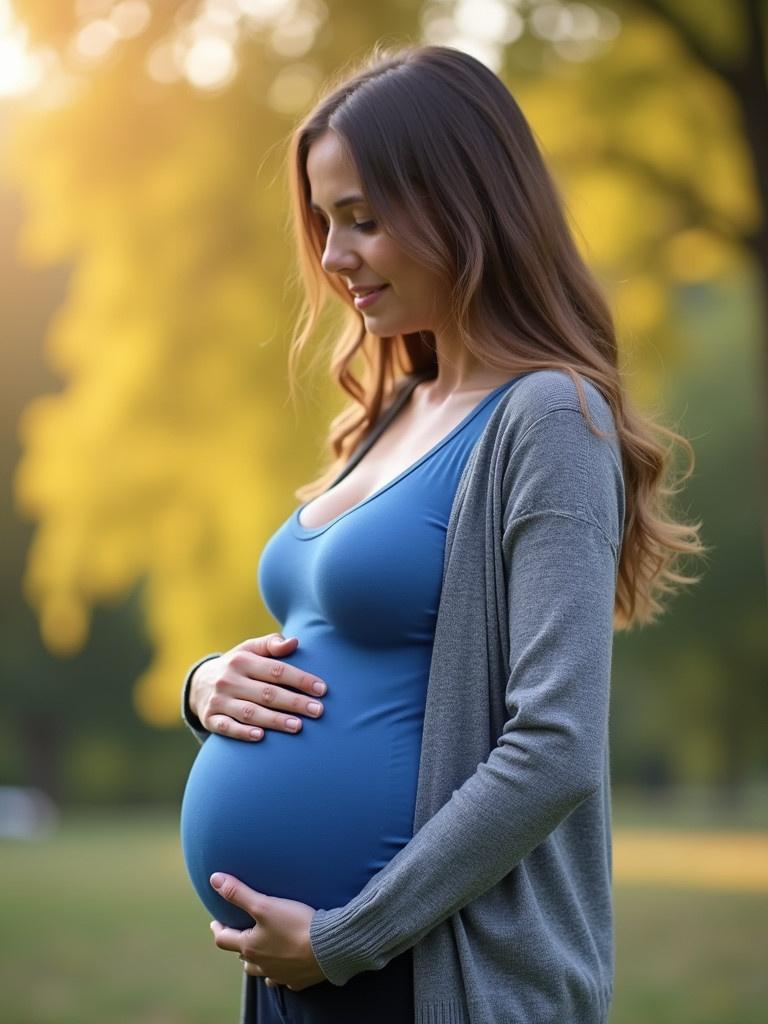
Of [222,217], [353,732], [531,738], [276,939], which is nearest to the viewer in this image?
[531,738]

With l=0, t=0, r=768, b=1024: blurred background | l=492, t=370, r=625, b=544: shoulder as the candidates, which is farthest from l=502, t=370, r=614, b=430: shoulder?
l=0, t=0, r=768, b=1024: blurred background

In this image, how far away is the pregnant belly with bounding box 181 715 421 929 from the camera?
1802mm

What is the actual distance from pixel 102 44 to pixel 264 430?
1975 mm

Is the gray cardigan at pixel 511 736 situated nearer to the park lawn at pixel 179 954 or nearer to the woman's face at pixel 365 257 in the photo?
the woman's face at pixel 365 257

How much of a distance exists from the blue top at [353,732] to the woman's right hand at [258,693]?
0.07 ft

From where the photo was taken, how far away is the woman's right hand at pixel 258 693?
6.31ft

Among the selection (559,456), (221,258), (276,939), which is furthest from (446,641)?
(221,258)

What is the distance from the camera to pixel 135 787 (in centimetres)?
2486

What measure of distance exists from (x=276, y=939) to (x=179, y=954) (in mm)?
5907

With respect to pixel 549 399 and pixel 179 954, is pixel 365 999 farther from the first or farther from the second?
pixel 179 954

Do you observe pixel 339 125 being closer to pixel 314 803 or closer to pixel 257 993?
pixel 314 803

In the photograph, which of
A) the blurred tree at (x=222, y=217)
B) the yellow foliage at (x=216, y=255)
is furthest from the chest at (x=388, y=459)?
the yellow foliage at (x=216, y=255)

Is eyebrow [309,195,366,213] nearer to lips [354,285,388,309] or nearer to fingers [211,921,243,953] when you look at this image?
lips [354,285,388,309]

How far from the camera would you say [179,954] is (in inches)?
285
